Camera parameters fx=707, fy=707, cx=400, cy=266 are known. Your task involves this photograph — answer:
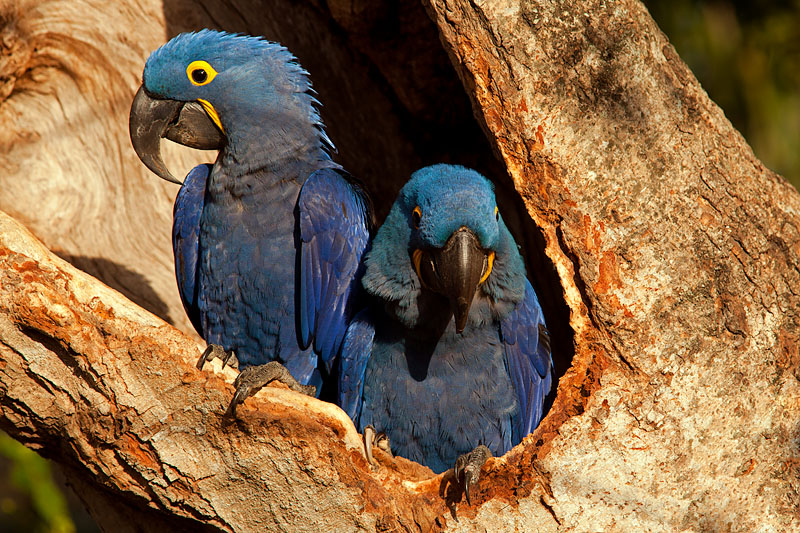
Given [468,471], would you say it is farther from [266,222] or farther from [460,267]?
[266,222]

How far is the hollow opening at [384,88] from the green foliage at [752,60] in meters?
2.90

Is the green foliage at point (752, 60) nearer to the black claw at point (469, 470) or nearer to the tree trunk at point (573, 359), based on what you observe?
the tree trunk at point (573, 359)

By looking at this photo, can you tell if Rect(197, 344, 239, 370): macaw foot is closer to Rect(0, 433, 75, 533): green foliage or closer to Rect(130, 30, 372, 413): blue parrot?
Rect(130, 30, 372, 413): blue parrot

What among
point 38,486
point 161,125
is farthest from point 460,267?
point 38,486

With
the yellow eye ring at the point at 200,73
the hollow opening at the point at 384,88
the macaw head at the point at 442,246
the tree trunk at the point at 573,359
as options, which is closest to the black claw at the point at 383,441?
the tree trunk at the point at 573,359

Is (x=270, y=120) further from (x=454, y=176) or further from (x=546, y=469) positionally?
(x=546, y=469)

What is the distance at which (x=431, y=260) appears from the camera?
2828 mm

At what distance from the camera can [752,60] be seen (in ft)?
19.6

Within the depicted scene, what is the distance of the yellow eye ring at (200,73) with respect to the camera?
132 inches

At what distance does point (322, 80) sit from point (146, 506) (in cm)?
277

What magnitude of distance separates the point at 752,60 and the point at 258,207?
471cm

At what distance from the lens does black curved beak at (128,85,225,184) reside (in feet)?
11.1

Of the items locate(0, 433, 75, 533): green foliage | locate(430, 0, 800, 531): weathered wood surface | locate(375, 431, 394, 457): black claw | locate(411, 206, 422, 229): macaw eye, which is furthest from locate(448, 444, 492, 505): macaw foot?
locate(0, 433, 75, 533): green foliage

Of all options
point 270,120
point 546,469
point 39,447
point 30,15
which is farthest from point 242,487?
point 30,15
